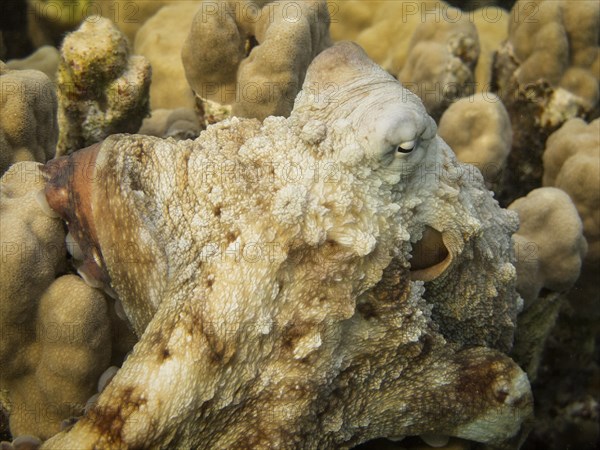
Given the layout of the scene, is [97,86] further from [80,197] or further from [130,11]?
[130,11]

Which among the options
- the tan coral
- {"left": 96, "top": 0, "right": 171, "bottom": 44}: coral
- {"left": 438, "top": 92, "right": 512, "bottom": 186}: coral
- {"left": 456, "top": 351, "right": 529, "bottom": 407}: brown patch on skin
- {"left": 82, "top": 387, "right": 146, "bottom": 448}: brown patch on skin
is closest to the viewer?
{"left": 82, "top": 387, "right": 146, "bottom": 448}: brown patch on skin

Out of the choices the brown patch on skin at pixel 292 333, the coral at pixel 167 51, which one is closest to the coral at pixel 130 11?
the coral at pixel 167 51

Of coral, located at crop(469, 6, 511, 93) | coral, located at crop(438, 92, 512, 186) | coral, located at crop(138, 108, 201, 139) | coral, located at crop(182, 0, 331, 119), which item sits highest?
coral, located at crop(182, 0, 331, 119)

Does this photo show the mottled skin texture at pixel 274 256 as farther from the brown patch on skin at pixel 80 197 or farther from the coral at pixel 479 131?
the coral at pixel 479 131

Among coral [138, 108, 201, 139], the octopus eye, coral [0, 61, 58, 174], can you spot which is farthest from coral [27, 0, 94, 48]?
the octopus eye

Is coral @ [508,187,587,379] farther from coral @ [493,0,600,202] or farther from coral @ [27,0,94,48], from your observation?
coral @ [27,0,94,48]

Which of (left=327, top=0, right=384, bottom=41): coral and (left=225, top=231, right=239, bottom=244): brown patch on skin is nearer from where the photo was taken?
(left=225, top=231, right=239, bottom=244): brown patch on skin

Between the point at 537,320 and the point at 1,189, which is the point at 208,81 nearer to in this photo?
the point at 1,189
